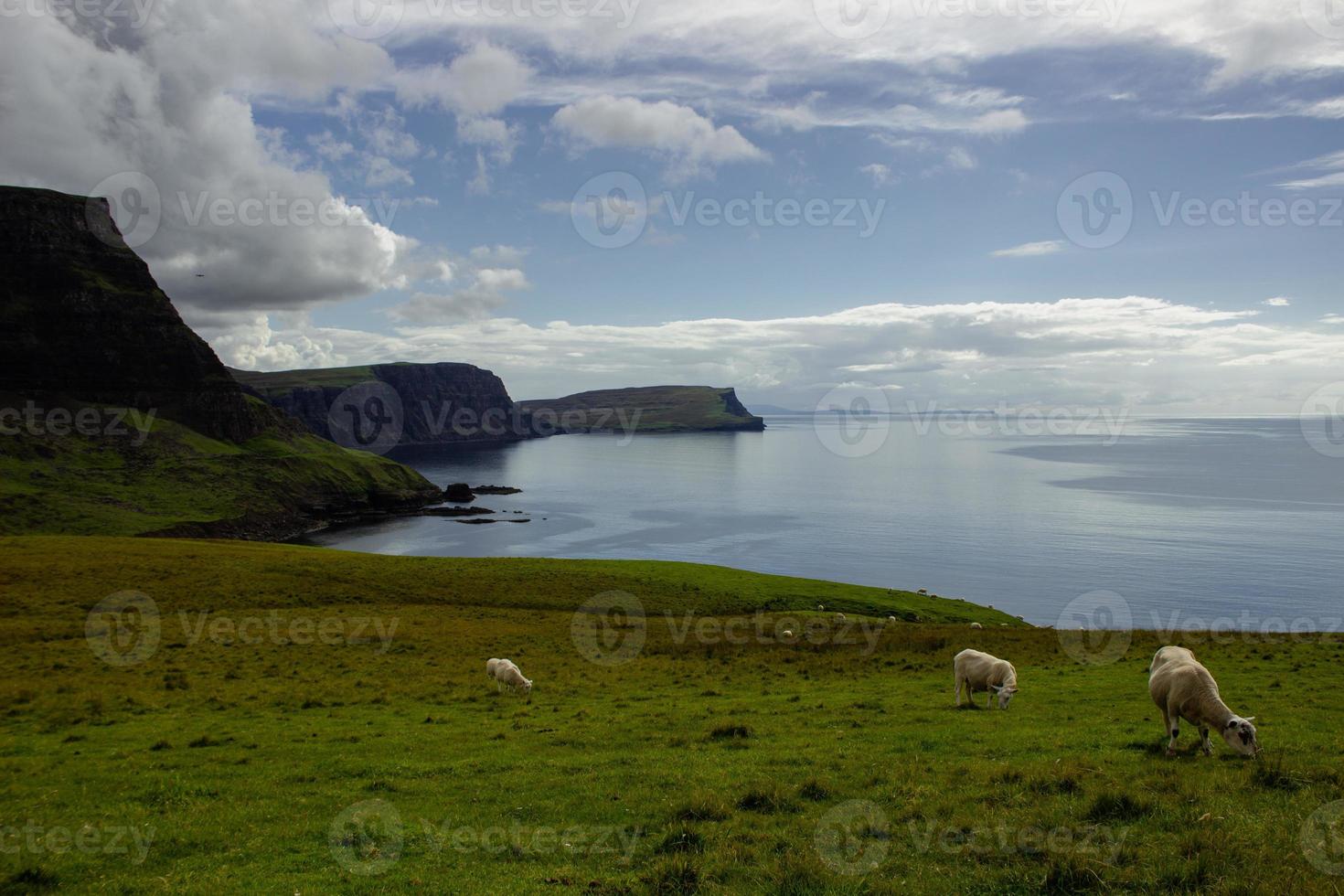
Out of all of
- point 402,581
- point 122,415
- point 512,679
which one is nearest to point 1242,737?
point 512,679

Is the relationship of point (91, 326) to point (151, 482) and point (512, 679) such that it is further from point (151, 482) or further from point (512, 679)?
point (512, 679)

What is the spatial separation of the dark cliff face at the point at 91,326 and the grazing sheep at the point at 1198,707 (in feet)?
684

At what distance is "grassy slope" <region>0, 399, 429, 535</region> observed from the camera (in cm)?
11581

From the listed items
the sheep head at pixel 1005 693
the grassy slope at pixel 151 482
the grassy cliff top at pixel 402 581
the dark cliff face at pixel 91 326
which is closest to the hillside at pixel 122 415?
the dark cliff face at pixel 91 326

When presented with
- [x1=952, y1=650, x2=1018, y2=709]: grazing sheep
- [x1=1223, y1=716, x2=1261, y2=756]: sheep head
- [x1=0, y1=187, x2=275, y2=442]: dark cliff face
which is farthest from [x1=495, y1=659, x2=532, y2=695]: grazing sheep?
[x1=0, y1=187, x2=275, y2=442]: dark cliff face

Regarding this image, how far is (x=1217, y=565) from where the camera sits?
100812 millimetres

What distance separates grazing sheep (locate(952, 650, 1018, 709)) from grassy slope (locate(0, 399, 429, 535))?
439 ft

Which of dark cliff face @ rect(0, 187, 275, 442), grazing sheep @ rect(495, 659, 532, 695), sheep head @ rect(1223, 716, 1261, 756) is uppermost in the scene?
dark cliff face @ rect(0, 187, 275, 442)

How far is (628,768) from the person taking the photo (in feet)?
53.1

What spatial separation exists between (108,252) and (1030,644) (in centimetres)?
23093

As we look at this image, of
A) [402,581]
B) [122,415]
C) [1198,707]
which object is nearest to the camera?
[1198,707]

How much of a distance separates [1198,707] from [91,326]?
22231cm

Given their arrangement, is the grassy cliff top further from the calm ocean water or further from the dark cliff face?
the dark cliff face

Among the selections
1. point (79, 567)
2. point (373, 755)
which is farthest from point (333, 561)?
point (373, 755)
